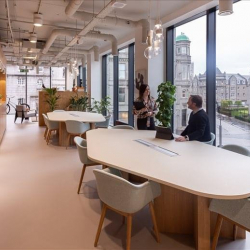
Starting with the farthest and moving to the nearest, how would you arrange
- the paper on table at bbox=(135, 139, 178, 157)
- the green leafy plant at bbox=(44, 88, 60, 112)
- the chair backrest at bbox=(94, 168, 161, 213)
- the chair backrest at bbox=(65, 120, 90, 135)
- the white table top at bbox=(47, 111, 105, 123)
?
the green leafy plant at bbox=(44, 88, 60, 112), the white table top at bbox=(47, 111, 105, 123), the chair backrest at bbox=(65, 120, 90, 135), the paper on table at bbox=(135, 139, 178, 157), the chair backrest at bbox=(94, 168, 161, 213)

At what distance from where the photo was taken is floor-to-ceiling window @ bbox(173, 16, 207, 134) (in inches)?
221

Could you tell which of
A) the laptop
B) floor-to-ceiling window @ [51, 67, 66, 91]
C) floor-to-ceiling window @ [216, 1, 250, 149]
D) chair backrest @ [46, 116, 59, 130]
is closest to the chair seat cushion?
the laptop

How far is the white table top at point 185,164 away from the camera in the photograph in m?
1.82

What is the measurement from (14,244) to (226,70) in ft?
14.8

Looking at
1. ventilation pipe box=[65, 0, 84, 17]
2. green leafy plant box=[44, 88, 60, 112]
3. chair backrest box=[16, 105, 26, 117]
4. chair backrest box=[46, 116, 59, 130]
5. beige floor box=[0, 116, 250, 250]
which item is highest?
ventilation pipe box=[65, 0, 84, 17]

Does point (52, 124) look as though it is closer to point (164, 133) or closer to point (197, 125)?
point (164, 133)

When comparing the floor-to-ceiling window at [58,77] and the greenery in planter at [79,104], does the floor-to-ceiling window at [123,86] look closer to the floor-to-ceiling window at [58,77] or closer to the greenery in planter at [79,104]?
the greenery in planter at [79,104]

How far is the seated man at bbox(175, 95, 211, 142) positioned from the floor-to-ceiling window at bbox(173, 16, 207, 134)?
2.01 meters

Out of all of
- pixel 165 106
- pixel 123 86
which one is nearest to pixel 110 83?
pixel 123 86

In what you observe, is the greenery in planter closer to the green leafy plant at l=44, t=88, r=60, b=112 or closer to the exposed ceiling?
the green leafy plant at l=44, t=88, r=60, b=112

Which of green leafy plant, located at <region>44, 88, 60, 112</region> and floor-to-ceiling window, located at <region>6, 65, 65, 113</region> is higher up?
floor-to-ceiling window, located at <region>6, 65, 65, 113</region>

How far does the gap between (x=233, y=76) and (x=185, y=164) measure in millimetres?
3222

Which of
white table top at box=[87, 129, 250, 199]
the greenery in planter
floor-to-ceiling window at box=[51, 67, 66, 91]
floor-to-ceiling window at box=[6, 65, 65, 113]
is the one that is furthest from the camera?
floor-to-ceiling window at box=[51, 67, 66, 91]

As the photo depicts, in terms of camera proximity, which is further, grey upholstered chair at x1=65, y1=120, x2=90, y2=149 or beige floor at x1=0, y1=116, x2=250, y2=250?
grey upholstered chair at x1=65, y1=120, x2=90, y2=149
